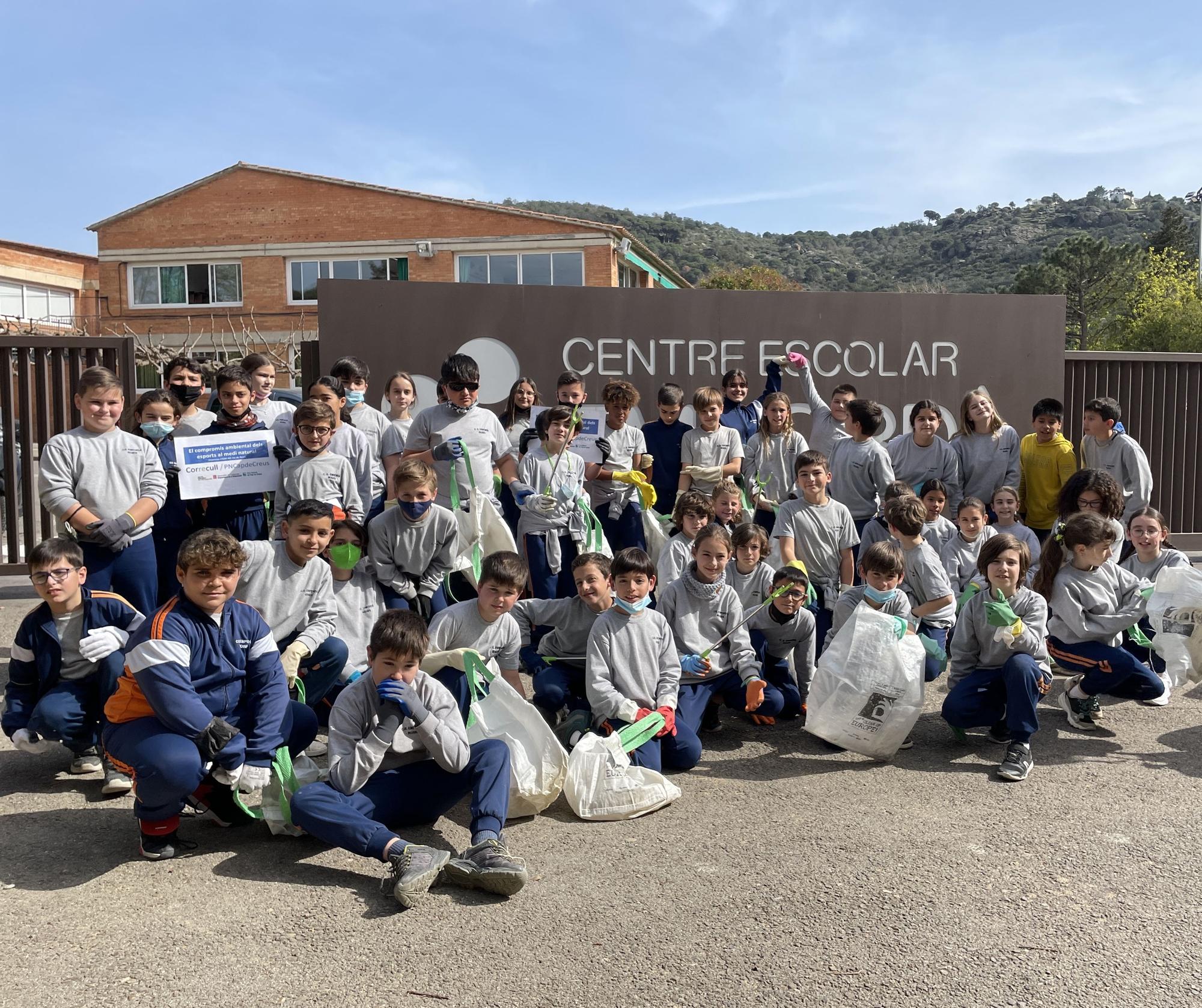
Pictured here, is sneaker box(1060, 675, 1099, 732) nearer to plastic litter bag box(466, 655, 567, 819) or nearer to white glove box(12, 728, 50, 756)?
plastic litter bag box(466, 655, 567, 819)

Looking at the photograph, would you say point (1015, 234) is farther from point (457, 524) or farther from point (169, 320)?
point (457, 524)

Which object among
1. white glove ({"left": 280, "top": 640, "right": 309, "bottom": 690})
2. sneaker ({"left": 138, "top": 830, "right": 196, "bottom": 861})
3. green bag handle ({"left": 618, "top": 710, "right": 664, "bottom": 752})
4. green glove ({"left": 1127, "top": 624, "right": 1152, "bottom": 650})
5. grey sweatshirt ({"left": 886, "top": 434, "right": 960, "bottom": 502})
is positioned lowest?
sneaker ({"left": 138, "top": 830, "right": 196, "bottom": 861})

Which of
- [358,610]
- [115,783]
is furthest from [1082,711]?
[115,783]

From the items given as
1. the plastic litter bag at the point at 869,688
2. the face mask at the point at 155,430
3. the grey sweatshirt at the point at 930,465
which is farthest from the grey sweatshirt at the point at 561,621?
the grey sweatshirt at the point at 930,465

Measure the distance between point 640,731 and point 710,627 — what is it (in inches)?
37.7

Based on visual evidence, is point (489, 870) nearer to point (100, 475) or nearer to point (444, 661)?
point (444, 661)

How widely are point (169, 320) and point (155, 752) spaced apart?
35.0 m

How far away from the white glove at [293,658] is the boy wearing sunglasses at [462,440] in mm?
1679

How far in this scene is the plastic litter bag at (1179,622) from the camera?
4.75 meters

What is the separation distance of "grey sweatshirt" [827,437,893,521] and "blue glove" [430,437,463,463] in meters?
2.31

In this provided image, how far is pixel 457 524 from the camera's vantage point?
17.7ft

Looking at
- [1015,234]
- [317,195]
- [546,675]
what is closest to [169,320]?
[317,195]

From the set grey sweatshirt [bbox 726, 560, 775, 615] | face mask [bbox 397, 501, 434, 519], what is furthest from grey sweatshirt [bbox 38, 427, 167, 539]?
grey sweatshirt [bbox 726, 560, 775, 615]

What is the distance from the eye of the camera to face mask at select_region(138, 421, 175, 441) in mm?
5555
